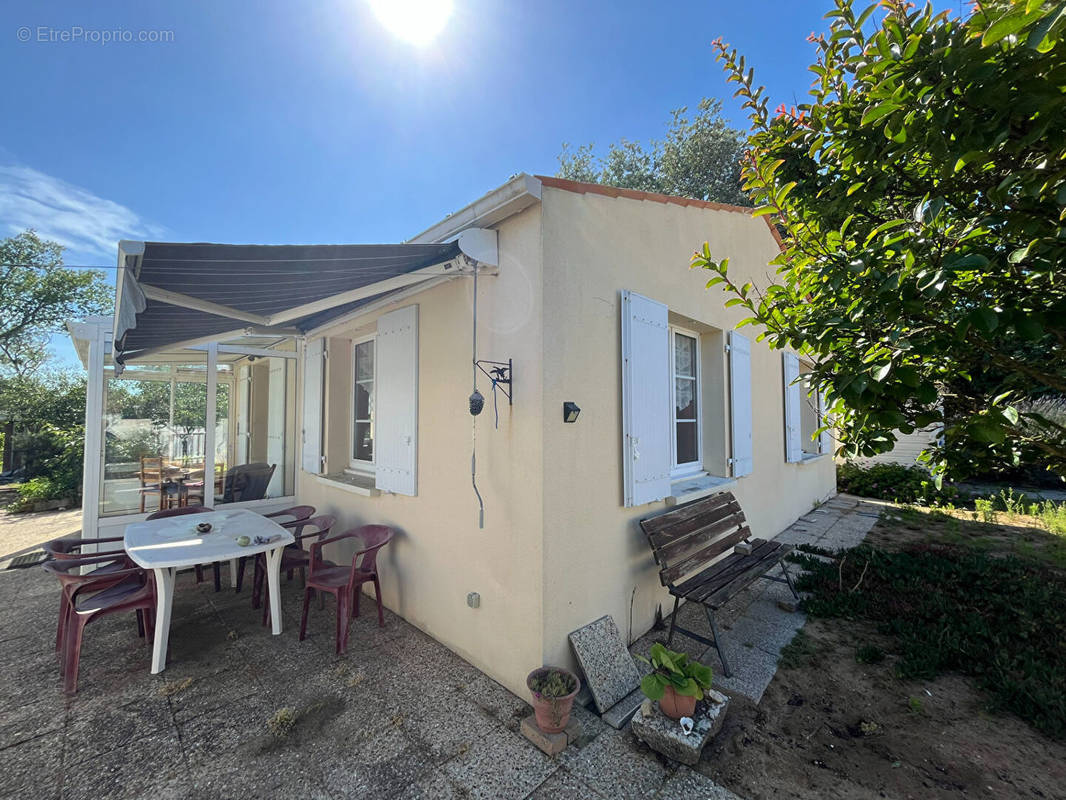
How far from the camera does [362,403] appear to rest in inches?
232

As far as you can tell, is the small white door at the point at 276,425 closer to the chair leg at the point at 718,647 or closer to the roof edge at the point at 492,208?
the roof edge at the point at 492,208

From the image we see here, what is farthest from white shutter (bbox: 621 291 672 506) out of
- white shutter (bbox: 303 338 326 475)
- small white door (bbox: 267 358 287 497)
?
small white door (bbox: 267 358 287 497)

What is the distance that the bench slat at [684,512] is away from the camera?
3980 millimetres

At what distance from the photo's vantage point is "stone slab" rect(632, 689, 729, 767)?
2.63m

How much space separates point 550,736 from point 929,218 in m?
3.36

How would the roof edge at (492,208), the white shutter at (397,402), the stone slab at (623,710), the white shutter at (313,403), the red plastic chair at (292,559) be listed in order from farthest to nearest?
the white shutter at (313,403), the red plastic chair at (292,559), the white shutter at (397,402), the roof edge at (492,208), the stone slab at (623,710)

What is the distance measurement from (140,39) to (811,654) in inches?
400

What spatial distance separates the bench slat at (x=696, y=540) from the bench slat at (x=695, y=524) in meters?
0.02

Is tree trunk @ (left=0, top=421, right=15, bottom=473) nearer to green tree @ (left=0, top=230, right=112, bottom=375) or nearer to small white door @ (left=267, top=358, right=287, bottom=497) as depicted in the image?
green tree @ (left=0, top=230, right=112, bottom=375)

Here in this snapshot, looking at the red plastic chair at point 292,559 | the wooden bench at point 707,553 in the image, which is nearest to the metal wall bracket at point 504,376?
the wooden bench at point 707,553

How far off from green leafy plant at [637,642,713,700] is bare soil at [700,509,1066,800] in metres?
0.46

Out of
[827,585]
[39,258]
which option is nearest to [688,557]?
[827,585]

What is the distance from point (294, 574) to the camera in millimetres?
5965

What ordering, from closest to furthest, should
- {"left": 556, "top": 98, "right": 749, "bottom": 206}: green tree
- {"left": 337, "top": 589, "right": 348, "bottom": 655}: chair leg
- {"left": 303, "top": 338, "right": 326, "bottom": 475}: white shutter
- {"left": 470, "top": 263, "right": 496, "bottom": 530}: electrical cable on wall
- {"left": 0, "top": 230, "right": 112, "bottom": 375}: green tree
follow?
{"left": 470, "top": 263, "right": 496, "bottom": 530}: electrical cable on wall
{"left": 337, "top": 589, "right": 348, "bottom": 655}: chair leg
{"left": 303, "top": 338, "right": 326, "bottom": 475}: white shutter
{"left": 556, "top": 98, "right": 749, "bottom": 206}: green tree
{"left": 0, "top": 230, "right": 112, "bottom": 375}: green tree
